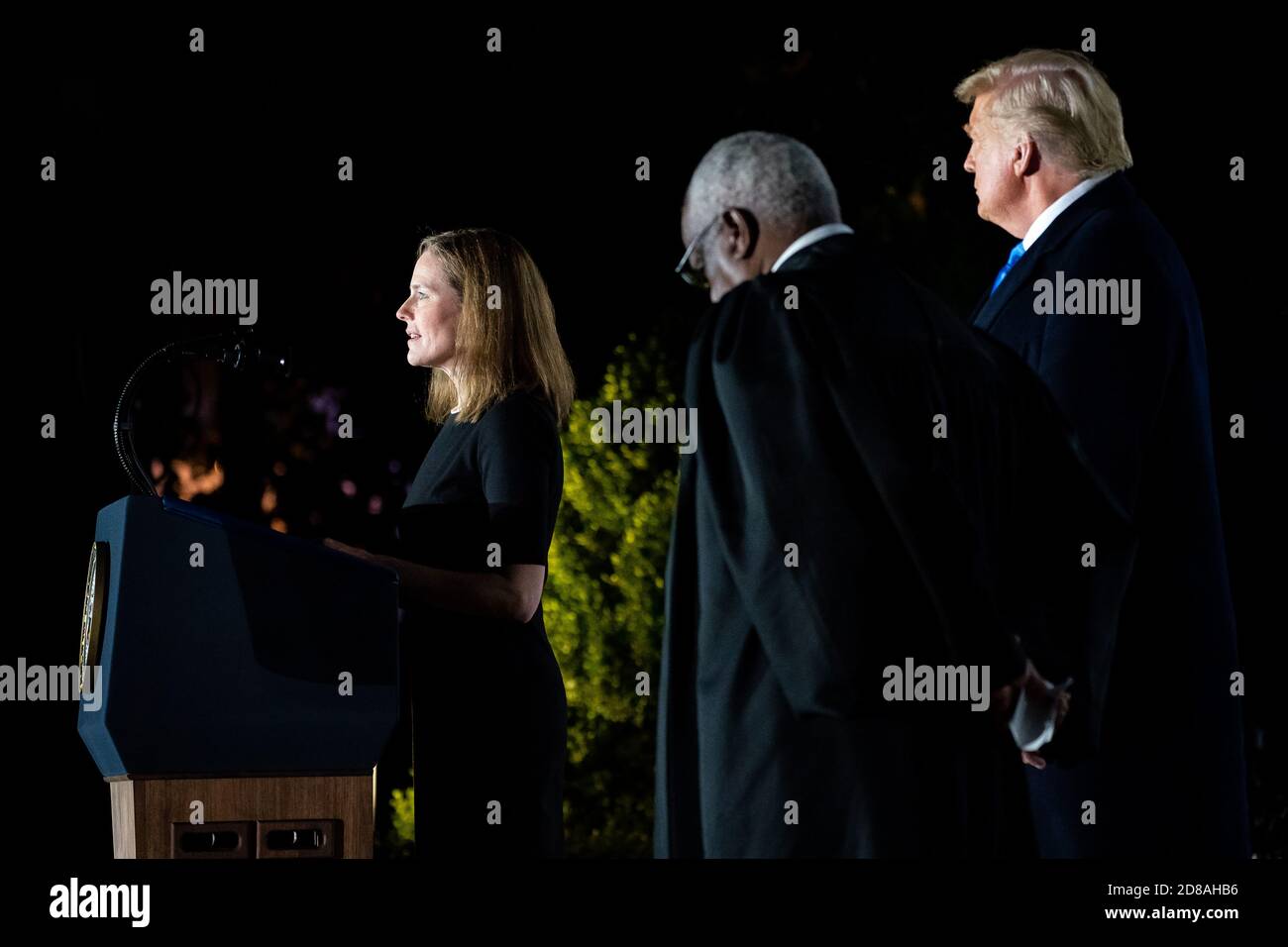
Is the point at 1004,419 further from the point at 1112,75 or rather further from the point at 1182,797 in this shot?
the point at 1112,75

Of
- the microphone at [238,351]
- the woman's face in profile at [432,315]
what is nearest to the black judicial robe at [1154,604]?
the woman's face in profile at [432,315]

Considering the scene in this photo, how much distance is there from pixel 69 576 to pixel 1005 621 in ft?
10.2

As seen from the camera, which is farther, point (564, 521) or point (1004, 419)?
point (564, 521)

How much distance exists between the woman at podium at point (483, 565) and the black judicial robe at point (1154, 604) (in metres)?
0.88

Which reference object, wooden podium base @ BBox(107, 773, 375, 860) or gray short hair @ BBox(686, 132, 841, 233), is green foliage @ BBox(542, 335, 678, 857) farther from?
gray short hair @ BBox(686, 132, 841, 233)

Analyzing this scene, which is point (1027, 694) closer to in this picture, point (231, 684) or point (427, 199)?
point (231, 684)

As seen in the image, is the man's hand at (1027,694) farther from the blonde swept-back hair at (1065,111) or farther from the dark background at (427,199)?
the dark background at (427,199)

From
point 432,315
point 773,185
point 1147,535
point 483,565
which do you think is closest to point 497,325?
point 432,315

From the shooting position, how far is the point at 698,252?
89.8 inches

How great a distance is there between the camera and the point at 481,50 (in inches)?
223

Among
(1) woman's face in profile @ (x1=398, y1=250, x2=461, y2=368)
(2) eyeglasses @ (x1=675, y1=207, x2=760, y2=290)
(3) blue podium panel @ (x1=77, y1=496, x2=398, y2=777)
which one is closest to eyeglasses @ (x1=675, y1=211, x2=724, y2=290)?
(2) eyeglasses @ (x1=675, y1=207, x2=760, y2=290)

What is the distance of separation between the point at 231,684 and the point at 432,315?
927mm

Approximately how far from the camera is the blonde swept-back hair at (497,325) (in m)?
2.92

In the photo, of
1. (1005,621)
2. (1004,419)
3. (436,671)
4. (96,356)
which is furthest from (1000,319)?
(96,356)
